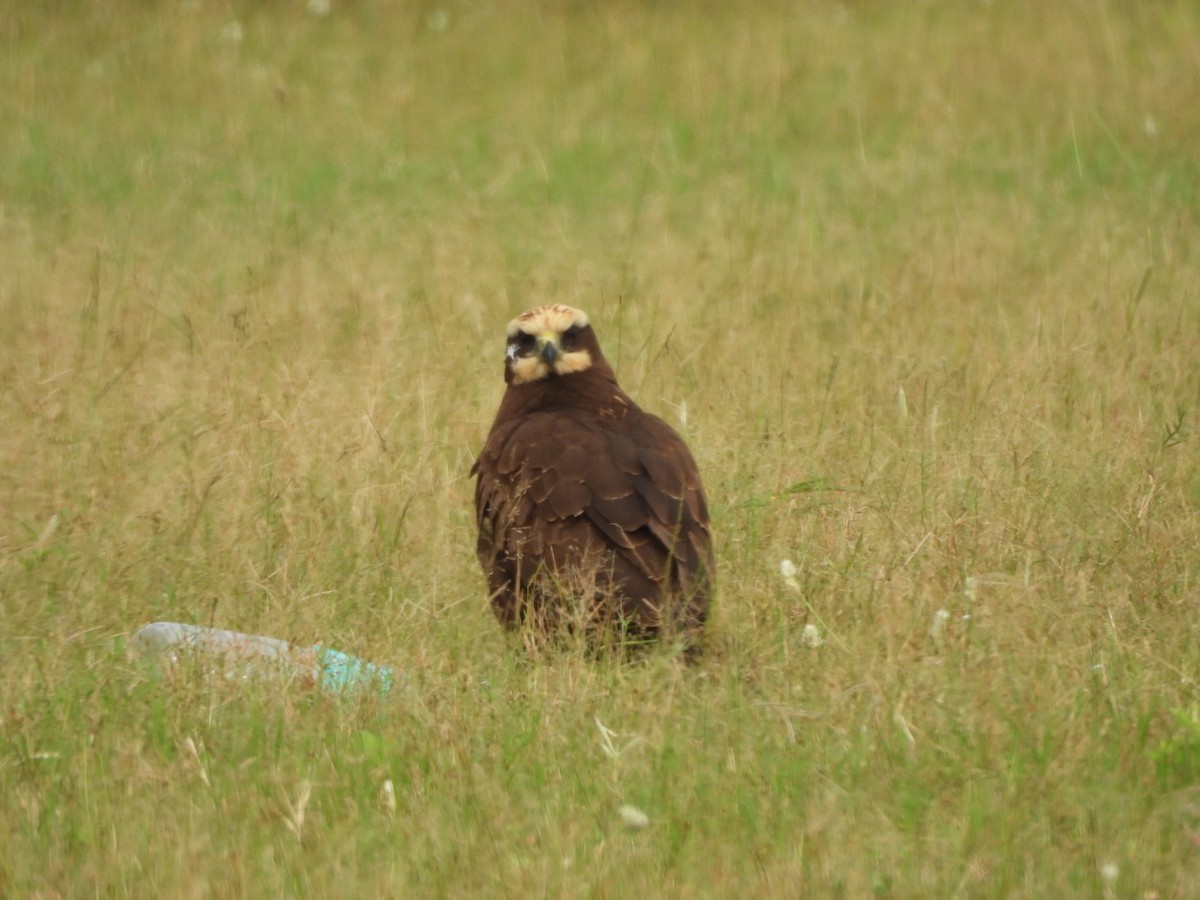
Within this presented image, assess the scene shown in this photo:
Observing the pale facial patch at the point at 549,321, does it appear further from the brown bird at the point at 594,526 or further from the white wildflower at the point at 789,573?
the white wildflower at the point at 789,573

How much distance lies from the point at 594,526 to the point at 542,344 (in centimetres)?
94

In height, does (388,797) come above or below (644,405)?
below

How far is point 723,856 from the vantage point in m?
3.41

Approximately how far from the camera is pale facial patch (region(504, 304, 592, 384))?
5398 millimetres

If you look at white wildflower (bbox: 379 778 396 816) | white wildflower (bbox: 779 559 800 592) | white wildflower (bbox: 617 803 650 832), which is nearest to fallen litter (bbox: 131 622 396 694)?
white wildflower (bbox: 379 778 396 816)

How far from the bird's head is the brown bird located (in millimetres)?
260

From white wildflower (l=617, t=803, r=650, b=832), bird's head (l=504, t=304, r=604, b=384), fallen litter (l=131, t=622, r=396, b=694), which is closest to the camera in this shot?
white wildflower (l=617, t=803, r=650, b=832)

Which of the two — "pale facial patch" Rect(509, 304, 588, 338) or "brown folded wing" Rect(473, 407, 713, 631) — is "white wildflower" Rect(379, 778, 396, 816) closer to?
"brown folded wing" Rect(473, 407, 713, 631)

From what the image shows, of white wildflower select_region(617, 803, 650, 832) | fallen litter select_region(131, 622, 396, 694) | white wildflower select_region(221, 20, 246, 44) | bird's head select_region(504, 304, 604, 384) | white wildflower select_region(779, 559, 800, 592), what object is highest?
white wildflower select_region(221, 20, 246, 44)

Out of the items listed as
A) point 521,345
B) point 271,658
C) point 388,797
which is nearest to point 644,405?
point 521,345

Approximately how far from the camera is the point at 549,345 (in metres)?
5.37

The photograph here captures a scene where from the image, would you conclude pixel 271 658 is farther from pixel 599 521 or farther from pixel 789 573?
pixel 789 573

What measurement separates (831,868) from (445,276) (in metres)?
4.91

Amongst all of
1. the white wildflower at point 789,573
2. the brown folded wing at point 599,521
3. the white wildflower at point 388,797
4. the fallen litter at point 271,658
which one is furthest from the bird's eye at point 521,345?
the white wildflower at point 388,797
